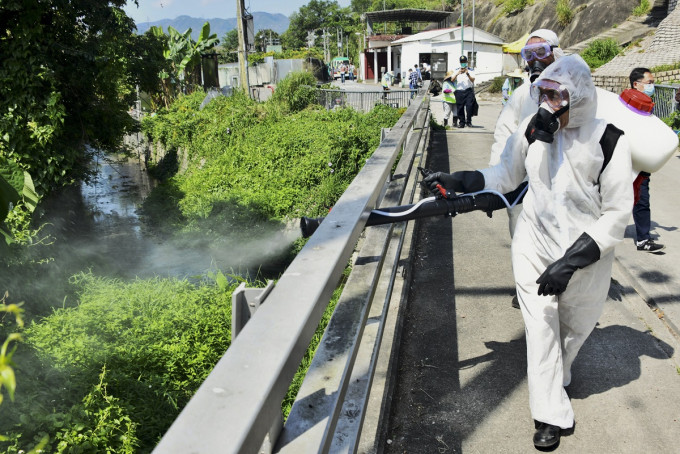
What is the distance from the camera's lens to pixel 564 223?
127 inches

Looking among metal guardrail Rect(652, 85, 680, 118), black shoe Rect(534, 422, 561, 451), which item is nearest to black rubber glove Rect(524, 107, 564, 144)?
black shoe Rect(534, 422, 561, 451)

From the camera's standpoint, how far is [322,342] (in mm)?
2178

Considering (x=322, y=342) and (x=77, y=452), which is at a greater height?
(x=322, y=342)

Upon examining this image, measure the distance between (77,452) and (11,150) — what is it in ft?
26.9

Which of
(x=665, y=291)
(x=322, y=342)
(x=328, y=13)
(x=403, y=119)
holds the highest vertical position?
(x=328, y=13)

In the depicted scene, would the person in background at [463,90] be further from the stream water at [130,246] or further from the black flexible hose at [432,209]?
the black flexible hose at [432,209]

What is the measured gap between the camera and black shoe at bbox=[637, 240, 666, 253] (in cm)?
621

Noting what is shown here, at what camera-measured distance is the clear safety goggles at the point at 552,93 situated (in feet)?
9.98

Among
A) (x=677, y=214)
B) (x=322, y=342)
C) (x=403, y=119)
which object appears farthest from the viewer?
(x=677, y=214)

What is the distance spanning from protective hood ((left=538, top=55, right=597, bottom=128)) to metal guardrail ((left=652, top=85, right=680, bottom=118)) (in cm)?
1332

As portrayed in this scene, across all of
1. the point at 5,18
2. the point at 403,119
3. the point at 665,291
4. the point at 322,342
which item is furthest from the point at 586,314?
the point at 5,18

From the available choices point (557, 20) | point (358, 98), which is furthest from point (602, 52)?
point (358, 98)

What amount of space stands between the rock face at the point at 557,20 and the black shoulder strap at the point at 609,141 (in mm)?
45405

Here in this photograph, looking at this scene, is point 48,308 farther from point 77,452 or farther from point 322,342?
point 322,342
